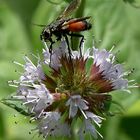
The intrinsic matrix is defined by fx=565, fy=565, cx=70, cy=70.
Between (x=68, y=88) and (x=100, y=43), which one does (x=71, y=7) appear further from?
(x=100, y=43)

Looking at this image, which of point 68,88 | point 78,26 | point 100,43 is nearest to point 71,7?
point 78,26

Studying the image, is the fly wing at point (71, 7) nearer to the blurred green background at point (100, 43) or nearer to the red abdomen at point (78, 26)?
the red abdomen at point (78, 26)

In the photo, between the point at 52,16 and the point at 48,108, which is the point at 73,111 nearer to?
the point at 48,108

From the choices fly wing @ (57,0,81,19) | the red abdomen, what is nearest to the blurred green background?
fly wing @ (57,0,81,19)

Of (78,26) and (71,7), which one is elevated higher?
(71,7)

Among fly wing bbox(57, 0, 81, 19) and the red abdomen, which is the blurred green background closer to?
fly wing bbox(57, 0, 81, 19)

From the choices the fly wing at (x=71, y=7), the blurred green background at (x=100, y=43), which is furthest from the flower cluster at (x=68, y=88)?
the blurred green background at (x=100, y=43)

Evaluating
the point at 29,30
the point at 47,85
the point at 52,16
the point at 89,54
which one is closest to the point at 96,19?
the point at 52,16
